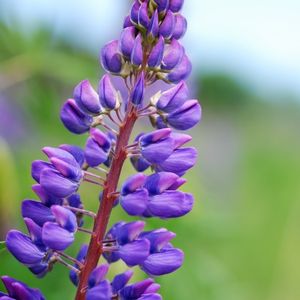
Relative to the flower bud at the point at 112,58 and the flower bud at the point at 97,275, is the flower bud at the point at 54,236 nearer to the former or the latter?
the flower bud at the point at 97,275

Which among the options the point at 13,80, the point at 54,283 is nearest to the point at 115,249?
the point at 54,283

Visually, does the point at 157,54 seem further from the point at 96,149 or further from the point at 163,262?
the point at 163,262

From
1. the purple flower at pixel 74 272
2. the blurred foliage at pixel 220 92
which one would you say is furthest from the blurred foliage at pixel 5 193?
the blurred foliage at pixel 220 92

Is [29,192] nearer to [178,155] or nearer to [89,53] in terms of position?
[89,53]

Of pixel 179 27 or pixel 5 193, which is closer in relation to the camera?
pixel 179 27

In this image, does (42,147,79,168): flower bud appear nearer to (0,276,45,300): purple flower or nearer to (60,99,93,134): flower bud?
Answer: (60,99,93,134): flower bud

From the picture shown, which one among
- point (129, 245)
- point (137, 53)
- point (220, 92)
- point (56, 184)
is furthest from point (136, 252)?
point (220, 92)
